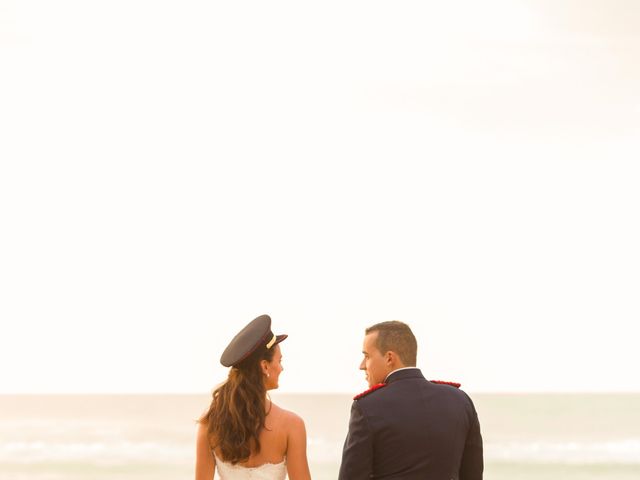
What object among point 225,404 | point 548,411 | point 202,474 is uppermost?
point 548,411

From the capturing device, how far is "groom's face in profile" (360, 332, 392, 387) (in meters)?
4.53

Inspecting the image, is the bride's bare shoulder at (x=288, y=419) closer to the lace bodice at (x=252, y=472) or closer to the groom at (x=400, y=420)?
the lace bodice at (x=252, y=472)

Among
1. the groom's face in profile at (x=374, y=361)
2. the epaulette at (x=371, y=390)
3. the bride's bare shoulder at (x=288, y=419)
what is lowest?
the bride's bare shoulder at (x=288, y=419)

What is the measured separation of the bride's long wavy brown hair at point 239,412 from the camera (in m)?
4.63

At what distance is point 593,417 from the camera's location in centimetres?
4534

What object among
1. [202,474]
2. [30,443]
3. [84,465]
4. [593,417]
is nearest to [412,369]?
[202,474]

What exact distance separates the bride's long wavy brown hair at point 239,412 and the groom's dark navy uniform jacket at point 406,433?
0.44m

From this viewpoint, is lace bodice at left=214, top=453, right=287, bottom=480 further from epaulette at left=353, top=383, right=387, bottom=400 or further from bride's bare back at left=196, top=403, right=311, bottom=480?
epaulette at left=353, top=383, right=387, bottom=400

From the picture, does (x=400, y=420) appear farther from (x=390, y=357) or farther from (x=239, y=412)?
(x=239, y=412)

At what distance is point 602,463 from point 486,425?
11469mm

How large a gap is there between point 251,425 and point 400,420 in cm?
68

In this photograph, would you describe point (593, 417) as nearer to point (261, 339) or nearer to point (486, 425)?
point (486, 425)

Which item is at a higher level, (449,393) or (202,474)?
(449,393)

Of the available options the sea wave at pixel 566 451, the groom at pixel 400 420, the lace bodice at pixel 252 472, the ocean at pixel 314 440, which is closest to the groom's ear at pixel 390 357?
the groom at pixel 400 420
